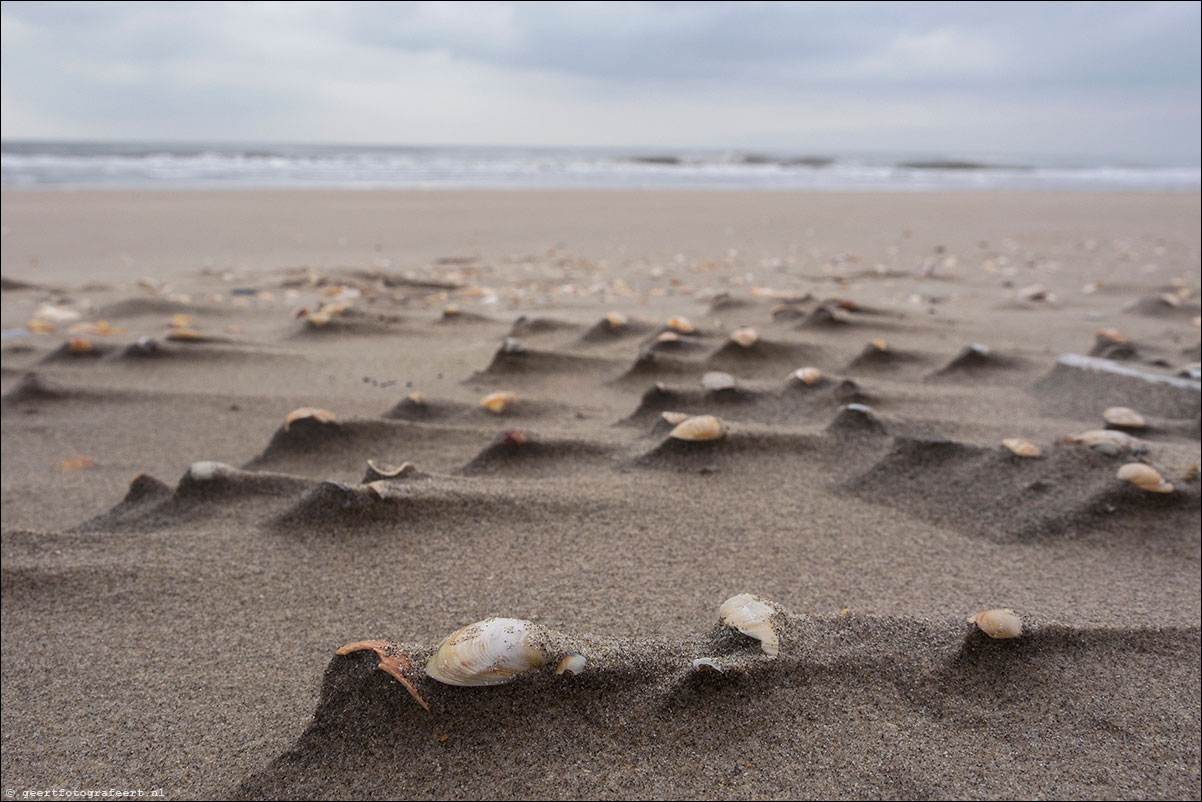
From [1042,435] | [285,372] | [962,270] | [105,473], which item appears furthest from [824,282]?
[105,473]

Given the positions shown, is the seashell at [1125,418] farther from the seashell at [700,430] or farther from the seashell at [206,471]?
the seashell at [206,471]

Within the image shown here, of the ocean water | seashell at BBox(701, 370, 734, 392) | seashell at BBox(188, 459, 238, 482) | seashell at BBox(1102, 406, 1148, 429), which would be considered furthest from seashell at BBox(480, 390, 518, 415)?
the ocean water

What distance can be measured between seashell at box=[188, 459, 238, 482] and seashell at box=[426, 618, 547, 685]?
3.14 feet

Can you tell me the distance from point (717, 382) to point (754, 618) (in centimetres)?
125

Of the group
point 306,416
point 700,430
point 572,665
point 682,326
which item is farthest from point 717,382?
point 572,665

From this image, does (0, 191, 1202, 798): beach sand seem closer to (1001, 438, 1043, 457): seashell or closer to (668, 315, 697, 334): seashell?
(1001, 438, 1043, 457): seashell

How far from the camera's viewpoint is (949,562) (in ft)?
4.60

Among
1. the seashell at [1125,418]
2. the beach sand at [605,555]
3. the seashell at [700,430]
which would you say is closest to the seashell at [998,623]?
the beach sand at [605,555]

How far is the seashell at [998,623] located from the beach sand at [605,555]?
0.06ft

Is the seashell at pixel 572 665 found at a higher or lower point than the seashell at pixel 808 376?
lower

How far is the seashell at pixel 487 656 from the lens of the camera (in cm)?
96

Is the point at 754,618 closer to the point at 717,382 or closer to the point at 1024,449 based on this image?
the point at 1024,449

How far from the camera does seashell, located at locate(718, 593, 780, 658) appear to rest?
1.06m

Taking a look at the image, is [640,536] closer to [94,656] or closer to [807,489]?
[807,489]
